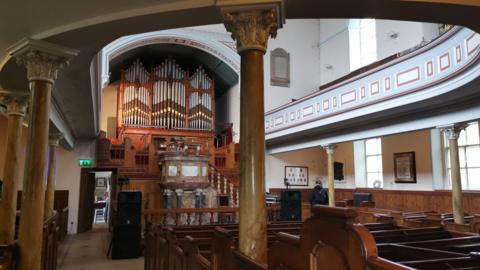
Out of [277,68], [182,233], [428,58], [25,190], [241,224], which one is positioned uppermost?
[277,68]

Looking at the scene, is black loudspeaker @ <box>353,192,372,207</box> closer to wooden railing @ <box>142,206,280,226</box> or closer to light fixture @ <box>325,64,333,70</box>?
wooden railing @ <box>142,206,280,226</box>

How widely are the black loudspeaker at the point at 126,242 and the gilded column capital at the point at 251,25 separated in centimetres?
536

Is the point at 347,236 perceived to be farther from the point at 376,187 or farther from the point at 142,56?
the point at 142,56

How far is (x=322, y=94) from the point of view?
1023 centimetres

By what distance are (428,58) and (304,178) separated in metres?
9.04

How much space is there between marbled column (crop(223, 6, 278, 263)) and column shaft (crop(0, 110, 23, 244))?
3404 mm

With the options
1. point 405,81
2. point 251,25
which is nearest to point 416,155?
point 405,81

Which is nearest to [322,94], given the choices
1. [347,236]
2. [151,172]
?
[151,172]

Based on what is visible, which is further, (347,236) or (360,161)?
(360,161)

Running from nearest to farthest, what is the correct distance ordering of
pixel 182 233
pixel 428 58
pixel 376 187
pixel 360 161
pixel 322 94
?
1. pixel 182 233
2. pixel 428 58
3. pixel 322 94
4. pixel 376 187
5. pixel 360 161

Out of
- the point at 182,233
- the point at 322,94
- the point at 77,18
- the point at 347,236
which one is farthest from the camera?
the point at 322,94

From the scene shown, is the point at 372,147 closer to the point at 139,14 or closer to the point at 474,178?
the point at 474,178

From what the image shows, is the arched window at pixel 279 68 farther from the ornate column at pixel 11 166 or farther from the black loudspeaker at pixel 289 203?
the ornate column at pixel 11 166

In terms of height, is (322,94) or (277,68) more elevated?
(277,68)
